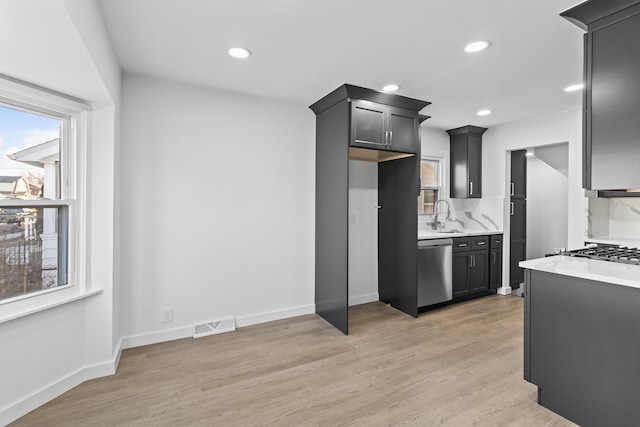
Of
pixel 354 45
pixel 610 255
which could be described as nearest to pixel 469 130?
pixel 610 255

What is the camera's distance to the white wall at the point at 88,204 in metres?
1.44

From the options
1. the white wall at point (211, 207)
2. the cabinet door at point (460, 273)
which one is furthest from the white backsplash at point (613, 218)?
the white wall at point (211, 207)

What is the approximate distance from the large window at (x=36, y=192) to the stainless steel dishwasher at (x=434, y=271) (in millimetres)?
Result: 3428

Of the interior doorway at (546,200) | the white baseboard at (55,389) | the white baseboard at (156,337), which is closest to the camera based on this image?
the white baseboard at (55,389)

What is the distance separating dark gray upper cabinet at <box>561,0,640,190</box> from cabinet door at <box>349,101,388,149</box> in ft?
5.37

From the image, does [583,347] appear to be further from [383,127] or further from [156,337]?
[156,337]

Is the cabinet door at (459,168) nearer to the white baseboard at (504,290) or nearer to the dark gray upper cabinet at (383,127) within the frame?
the white baseboard at (504,290)

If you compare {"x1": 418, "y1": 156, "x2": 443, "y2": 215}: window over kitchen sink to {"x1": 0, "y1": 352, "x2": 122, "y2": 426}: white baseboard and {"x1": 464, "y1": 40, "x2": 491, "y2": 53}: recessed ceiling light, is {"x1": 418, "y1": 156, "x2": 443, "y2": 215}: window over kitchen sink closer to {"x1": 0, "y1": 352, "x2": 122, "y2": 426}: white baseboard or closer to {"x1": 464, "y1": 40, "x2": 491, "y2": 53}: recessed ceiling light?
{"x1": 464, "y1": 40, "x2": 491, "y2": 53}: recessed ceiling light

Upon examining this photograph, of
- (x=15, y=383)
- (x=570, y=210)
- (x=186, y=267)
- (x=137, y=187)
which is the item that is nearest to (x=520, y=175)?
(x=570, y=210)

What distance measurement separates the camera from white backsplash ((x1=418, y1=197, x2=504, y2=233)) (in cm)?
466

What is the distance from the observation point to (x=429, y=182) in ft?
16.0

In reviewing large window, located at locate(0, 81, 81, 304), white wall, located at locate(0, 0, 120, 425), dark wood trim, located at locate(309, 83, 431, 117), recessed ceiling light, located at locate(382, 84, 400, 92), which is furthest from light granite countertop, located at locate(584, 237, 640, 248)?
large window, located at locate(0, 81, 81, 304)

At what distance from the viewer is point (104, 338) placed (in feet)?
7.84

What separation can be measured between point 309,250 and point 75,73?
264 centimetres
